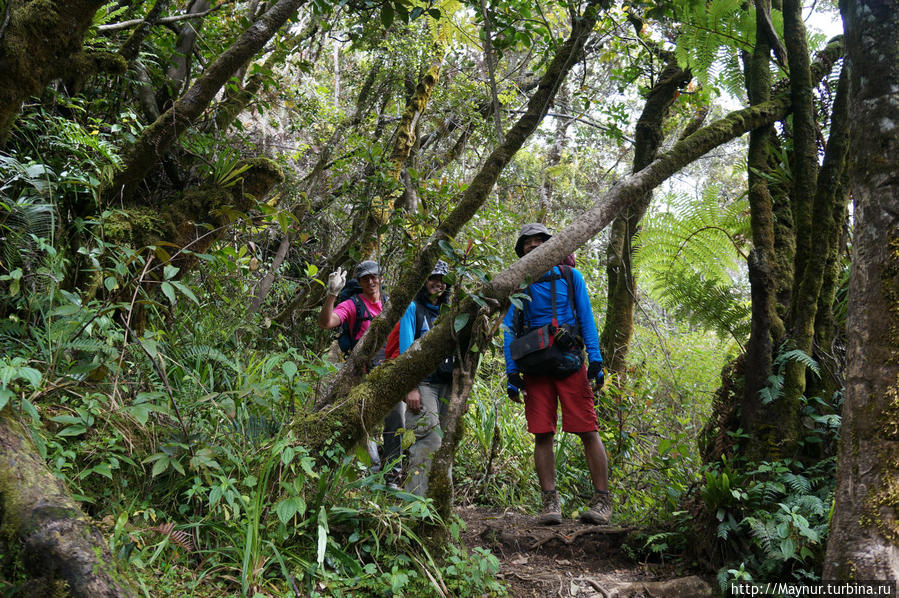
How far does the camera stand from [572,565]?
11.7 feet

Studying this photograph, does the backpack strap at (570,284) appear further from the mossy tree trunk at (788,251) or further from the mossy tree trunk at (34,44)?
the mossy tree trunk at (34,44)

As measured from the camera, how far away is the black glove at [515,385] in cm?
445

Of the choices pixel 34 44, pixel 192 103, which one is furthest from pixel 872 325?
pixel 34 44

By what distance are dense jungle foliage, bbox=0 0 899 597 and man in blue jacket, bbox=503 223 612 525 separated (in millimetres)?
553

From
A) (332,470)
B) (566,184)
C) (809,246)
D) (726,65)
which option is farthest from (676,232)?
(566,184)

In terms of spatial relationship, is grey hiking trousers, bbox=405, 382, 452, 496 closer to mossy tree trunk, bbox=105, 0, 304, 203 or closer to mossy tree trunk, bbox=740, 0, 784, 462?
mossy tree trunk, bbox=740, 0, 784, 462

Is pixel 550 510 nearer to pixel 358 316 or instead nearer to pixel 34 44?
pixel 358 316

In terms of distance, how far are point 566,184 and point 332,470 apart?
11.4m

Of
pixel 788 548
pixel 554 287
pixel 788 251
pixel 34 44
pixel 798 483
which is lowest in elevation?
pixel 788 548

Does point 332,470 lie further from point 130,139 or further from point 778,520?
point 130,139

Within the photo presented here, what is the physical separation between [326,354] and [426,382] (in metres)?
0.89

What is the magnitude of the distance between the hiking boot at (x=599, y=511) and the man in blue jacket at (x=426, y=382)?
1.27 m

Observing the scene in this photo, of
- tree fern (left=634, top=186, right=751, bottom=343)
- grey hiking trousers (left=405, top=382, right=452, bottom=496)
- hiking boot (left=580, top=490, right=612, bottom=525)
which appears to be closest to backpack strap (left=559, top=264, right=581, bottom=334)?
tree fern (left=634, top=186, right=751, bottom=343)

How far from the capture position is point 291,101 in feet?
24.5
